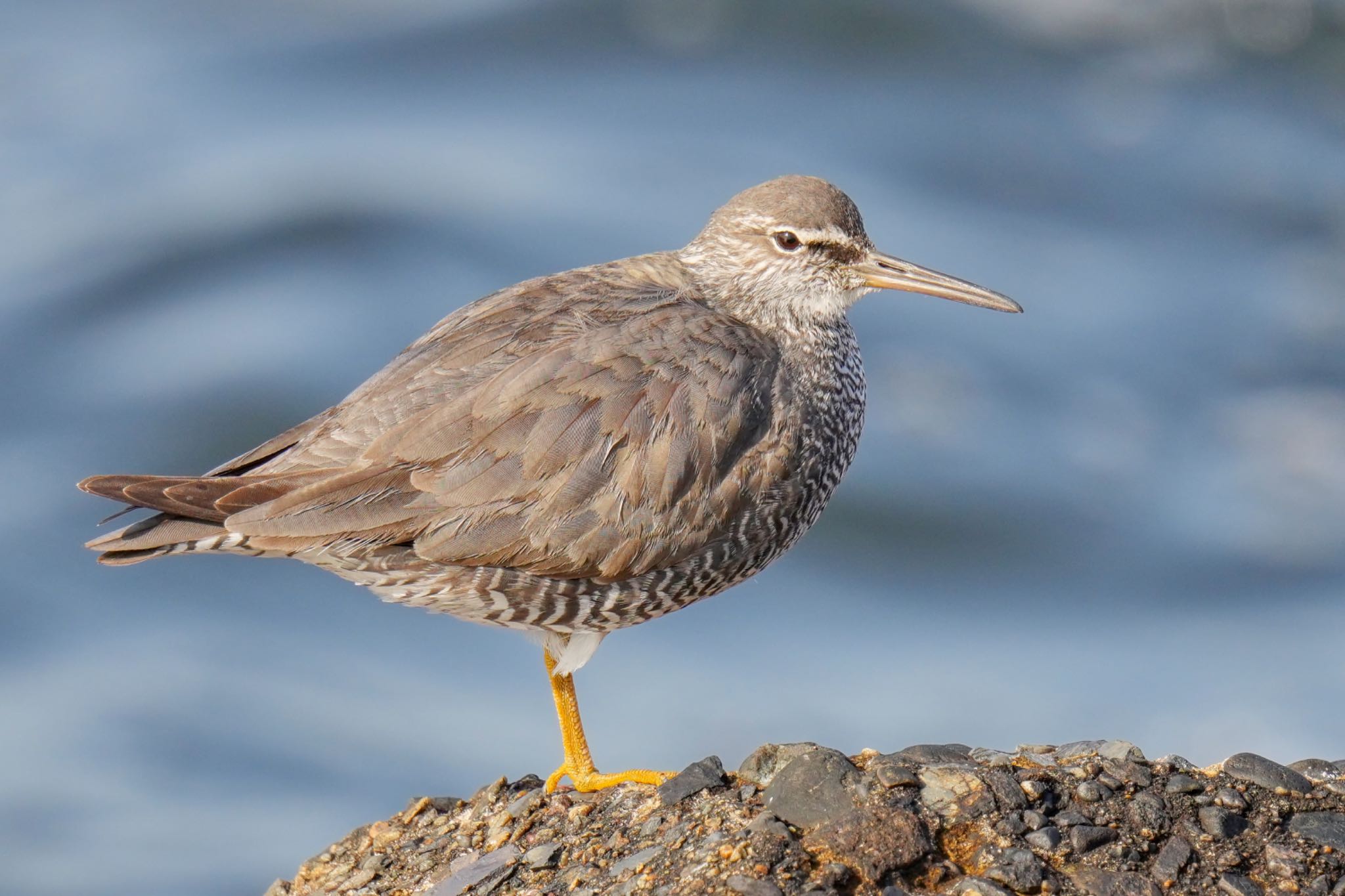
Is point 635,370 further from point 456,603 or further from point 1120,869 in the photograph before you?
point 1120,869

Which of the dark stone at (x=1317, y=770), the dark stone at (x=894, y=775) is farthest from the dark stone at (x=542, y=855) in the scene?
the dark stone at (x=1317, y=770)

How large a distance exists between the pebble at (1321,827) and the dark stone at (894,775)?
4.18 feet

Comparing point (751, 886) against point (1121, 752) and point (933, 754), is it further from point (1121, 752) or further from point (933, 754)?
point (1121, 752)

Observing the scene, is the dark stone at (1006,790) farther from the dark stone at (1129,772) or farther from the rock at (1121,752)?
the rock at (1121,752)

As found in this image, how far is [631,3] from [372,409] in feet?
46.2

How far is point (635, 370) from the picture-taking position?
672cm

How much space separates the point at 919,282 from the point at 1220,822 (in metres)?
3.53

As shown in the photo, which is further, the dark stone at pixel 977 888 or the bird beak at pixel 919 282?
the bird beak at pixel 919 282

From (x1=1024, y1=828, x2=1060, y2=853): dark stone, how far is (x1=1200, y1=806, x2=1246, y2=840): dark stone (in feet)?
1.74

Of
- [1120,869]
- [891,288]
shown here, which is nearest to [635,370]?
[891,288]

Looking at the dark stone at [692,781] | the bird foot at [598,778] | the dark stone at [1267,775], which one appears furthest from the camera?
the bird foot at [598,778]

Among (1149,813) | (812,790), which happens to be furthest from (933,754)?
(1149,813)

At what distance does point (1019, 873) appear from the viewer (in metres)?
4.80

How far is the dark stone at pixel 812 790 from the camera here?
16.8 ft
